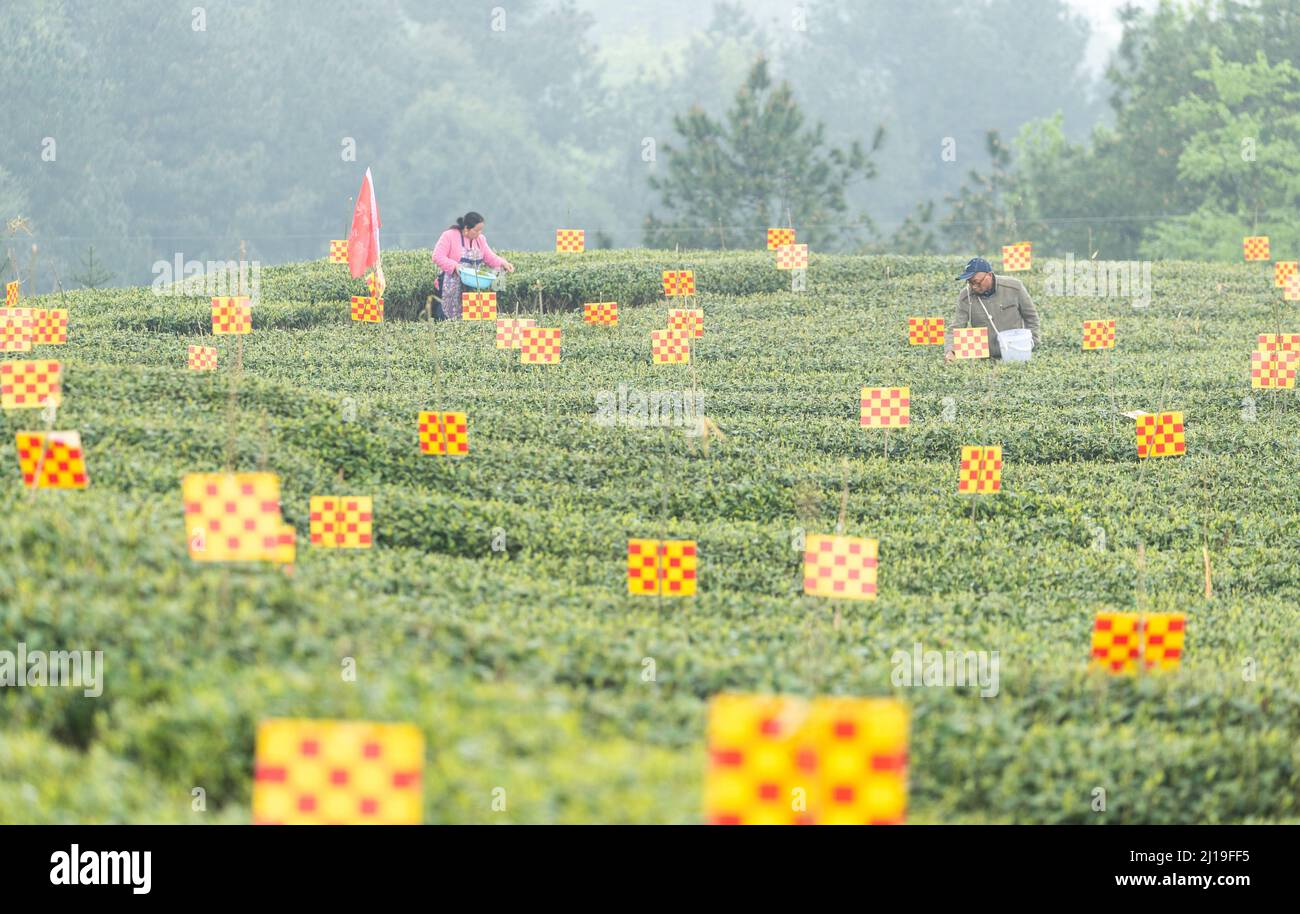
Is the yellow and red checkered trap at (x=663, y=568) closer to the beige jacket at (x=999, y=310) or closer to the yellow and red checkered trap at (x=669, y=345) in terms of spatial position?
the yellow and red checkered trap at (x=669, y=345)

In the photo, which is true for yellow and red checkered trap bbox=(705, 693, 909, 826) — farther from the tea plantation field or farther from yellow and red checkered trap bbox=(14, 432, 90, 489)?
yellow and red checkered trap bbox=(14, 432, 90, 489)

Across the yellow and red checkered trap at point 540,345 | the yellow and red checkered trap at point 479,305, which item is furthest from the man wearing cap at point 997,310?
the yellow and red checkered trap at point 479,305

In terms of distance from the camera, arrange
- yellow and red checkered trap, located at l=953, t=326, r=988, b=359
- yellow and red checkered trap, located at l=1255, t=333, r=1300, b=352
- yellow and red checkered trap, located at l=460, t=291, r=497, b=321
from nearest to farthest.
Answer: yellow and red checkered trap, located at l=1255, t=333, r=1300, b=352 < yellow and red checkered trap, located at l=953, t=326, r=988, b=359 < yellow and red checkered trap, located at l=460, t=291, r=497, b=321

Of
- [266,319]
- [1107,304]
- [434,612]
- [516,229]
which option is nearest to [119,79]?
[516,229]

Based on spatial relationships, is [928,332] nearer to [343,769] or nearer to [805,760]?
[805,760]

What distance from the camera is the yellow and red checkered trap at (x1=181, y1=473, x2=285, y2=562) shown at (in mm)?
8039

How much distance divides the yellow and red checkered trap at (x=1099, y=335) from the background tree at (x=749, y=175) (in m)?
24.7

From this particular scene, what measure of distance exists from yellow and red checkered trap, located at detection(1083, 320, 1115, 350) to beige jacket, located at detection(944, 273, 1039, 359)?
1672mm

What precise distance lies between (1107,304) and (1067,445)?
9.57 meters

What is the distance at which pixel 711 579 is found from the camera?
37.1ft

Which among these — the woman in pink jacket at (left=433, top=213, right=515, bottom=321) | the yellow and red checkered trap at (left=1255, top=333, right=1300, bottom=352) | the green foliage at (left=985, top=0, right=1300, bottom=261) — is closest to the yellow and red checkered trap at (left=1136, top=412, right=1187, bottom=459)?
the yellow and red checkered trap at (left=1255, top=333, right=1300, bottom=352)

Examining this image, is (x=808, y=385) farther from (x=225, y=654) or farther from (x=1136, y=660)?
(x=225, y=654)

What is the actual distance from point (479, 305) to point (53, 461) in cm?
1107
